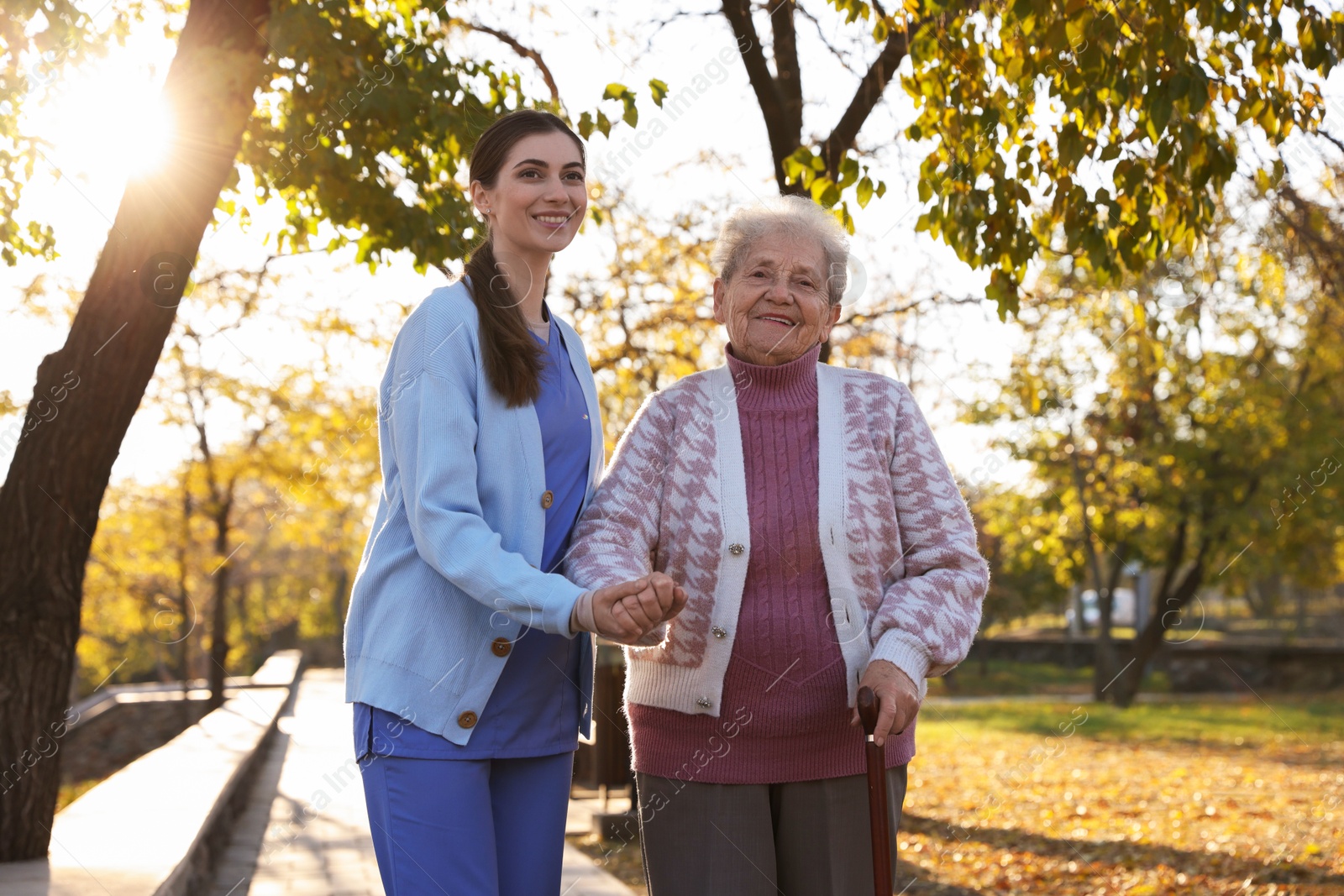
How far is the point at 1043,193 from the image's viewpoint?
5051mm

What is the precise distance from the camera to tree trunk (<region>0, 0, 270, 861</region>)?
530 cm

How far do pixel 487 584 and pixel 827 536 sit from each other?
696 mm

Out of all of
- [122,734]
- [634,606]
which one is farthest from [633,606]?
[122,734]

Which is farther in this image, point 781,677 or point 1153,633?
point 1153,633

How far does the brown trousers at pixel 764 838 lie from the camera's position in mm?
2443

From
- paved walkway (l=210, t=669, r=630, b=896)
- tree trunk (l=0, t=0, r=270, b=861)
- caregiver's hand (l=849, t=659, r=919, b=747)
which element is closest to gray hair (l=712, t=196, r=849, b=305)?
caregiver's hand (l=849, t=659, r=919, b=747)

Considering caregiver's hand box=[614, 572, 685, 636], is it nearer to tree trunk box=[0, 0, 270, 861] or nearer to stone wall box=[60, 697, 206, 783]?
tree trunk box=[0, 0, 270, 861]

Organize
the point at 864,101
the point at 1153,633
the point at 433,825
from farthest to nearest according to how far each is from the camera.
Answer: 1. the point at 1153,633
2. the point at 864,101
3. the point at 433,825

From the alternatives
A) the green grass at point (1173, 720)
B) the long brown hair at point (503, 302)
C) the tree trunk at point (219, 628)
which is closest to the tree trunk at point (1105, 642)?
the green grass at point (1173, 720)

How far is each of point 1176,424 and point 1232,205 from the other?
11.1 metres

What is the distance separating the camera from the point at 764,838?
247cm

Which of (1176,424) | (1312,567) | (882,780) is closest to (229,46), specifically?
(882,780)

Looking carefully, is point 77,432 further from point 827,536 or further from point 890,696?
point 890,696

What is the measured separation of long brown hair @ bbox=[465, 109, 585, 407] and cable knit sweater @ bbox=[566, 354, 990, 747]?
0.98 ft
